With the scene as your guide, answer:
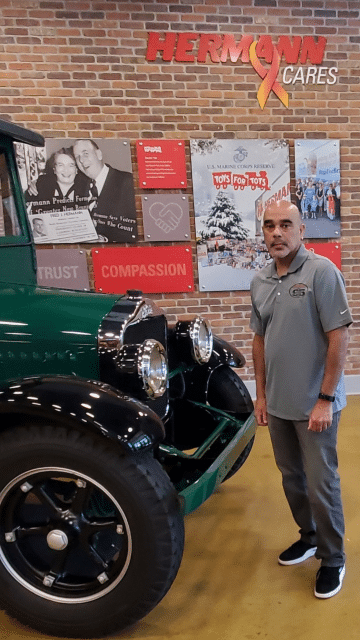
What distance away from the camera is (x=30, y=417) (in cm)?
166

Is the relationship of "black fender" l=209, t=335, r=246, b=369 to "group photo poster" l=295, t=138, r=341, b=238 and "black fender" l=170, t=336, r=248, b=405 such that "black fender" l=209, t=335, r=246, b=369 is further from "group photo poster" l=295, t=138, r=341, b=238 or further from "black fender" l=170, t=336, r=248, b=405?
"group photo poster" l=295, t=138, r=341, b=238

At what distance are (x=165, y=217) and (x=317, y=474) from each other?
2.87 m

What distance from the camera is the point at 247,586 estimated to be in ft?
6.30

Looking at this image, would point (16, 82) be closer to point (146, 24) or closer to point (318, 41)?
point (146, 24)

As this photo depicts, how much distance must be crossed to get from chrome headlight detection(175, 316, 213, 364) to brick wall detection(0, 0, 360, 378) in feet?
6.27

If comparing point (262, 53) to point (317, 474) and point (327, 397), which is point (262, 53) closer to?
point (327, 397)

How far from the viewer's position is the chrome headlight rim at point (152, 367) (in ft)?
5.80

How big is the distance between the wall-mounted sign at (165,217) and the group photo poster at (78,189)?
0.13 m

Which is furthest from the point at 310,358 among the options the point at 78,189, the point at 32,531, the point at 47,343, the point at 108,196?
the point at 78,189

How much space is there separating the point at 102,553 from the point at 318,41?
14.2 feet

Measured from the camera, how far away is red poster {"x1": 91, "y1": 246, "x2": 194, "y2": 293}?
4.20 metres

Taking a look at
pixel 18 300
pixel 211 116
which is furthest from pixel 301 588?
pixel 211 116

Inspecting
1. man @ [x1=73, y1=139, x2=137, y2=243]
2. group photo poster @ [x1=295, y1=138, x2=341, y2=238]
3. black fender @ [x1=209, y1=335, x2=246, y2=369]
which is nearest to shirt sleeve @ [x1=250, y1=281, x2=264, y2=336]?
black fender @ [x1=209, y1=335, x2=246, y2=369]

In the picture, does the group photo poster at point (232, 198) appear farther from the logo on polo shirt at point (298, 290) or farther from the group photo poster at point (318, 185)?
the logo on polo shirt at point (298, 290)
